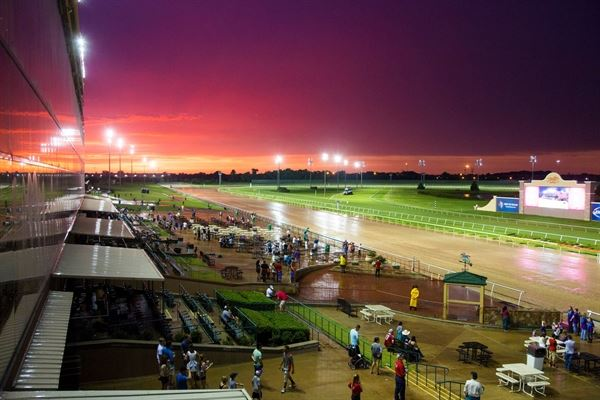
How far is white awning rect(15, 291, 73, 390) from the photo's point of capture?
6882 millimetres

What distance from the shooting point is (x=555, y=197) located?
63.9 meters

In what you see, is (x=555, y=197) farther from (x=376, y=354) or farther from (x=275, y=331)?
(x=275, y=331)

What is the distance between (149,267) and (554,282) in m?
24.0

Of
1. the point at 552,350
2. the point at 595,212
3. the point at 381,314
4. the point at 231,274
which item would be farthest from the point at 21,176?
the point at 595,212

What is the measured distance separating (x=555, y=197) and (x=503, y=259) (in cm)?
3235

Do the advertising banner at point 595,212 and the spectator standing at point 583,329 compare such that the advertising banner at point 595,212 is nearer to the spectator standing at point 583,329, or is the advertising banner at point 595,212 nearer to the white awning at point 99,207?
the spectator standing at point 583,329

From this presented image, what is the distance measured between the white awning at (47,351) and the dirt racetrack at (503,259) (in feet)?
72.2

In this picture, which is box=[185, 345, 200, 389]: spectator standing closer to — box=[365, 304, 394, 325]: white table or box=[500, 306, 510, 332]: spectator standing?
box=[365, 304, 394, 325]: white table

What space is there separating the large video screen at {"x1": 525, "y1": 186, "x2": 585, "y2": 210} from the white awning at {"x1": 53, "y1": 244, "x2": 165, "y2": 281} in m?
57.5

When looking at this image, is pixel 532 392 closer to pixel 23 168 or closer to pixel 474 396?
pixel 474 396

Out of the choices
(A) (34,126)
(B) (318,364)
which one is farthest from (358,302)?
(A) (34,126)

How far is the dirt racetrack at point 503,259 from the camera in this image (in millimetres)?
27031

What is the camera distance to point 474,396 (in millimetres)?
11305

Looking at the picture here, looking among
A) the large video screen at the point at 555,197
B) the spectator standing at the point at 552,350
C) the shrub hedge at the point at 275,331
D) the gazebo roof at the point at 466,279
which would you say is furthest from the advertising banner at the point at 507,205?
the shrub hedge at the point at 275,331
